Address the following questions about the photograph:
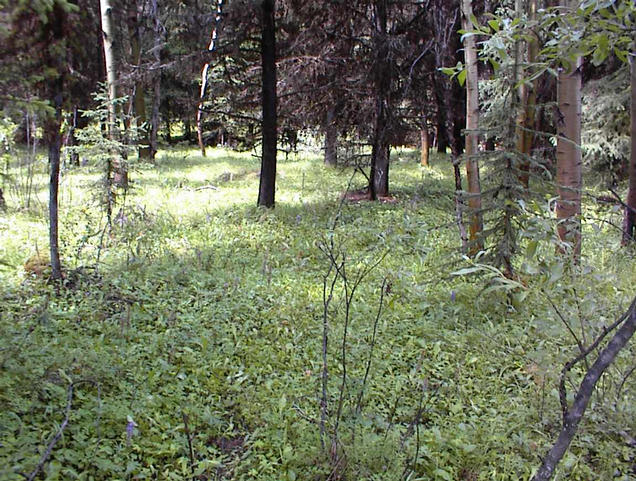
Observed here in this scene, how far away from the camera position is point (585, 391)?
1925 mm

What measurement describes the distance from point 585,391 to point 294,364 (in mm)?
2723

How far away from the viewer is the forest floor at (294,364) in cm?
299

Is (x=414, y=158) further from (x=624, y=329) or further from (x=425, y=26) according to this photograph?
(x=624, y=329)

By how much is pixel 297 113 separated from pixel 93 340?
26.3 ft

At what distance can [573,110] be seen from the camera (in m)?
5.55

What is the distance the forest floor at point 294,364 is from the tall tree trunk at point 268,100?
2838 mm

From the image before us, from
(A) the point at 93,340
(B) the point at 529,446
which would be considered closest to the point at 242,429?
(A) the point at 93,340

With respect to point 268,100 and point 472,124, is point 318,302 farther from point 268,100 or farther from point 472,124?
point 268,100

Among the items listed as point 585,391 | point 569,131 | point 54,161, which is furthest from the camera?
point 569,131

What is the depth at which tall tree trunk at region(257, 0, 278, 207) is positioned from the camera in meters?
9.47

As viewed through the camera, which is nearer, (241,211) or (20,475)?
(20,475)

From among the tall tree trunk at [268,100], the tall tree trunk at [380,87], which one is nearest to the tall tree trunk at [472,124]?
the tall tree trunk at [380,87]

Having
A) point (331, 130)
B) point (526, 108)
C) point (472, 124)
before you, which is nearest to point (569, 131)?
point (526, 108)

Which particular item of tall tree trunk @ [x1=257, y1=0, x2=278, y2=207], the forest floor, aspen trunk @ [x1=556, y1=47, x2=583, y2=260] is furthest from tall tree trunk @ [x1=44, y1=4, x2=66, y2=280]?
aspen trunk @ [x1=556, y1=47, x2=583, y2=260]
